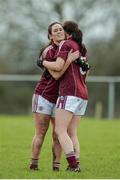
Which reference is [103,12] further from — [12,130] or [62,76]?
[62,76]

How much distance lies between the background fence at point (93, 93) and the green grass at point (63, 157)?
826cm

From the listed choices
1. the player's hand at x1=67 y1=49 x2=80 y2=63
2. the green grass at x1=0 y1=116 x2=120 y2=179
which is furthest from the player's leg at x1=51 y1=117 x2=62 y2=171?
the player's hand at x1=67 y1=49 x2=80 y2=63

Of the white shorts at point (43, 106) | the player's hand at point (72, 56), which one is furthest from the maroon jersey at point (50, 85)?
the player's hand at point (72, 56)

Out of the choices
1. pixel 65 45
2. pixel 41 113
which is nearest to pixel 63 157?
pixel 41 113

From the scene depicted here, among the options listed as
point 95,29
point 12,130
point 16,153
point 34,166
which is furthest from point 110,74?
point 34,166

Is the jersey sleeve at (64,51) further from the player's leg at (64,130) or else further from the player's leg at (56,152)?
the player's leg at (56,152)

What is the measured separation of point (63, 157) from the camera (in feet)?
38.9

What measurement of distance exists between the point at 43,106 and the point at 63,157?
8.46 feet

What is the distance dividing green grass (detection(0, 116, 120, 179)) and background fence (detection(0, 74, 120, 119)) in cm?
826

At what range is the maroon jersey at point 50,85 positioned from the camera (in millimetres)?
9430

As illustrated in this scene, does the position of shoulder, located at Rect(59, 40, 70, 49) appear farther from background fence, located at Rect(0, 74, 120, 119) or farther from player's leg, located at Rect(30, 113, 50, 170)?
background fence, located at Rect(0, 74, 120, 119)

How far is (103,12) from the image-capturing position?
43000 mm

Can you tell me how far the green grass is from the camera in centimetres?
913

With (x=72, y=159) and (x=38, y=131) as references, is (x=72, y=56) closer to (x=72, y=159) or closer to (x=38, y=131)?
(x=38, y=131)
